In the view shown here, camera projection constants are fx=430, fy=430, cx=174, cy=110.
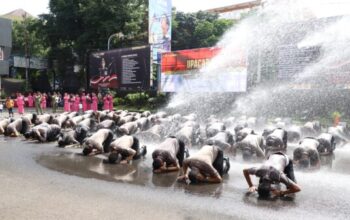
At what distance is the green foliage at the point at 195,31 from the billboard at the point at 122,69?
1510cm

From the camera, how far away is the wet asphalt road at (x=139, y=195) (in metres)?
7.55

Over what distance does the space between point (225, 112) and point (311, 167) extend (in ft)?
55.0

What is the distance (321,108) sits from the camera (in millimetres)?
27844

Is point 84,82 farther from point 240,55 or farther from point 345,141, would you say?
point 345,141

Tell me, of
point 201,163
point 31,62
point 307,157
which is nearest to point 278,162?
point 201,163

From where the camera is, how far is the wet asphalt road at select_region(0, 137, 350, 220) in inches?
297

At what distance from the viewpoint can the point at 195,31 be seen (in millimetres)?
50656

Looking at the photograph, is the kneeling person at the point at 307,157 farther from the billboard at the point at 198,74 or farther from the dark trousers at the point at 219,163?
the billboard at the point at 198,74

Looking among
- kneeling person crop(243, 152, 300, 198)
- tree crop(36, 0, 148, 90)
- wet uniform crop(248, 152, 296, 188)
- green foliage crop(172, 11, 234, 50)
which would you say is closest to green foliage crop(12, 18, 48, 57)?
tree crop(36, 0, 148, 90)

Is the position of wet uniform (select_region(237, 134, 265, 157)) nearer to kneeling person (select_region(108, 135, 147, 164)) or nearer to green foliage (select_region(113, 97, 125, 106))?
kneeling person (select_region(108, 135, 147, 164))

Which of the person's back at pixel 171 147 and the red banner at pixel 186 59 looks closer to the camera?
the person's back at pixel 171 147

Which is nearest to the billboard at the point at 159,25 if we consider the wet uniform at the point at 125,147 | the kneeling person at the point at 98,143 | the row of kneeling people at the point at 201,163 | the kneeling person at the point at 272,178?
the kneeling person at the point at 98,143

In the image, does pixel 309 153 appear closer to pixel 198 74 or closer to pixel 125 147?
pixel 125 147

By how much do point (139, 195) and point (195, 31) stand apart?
43339mm
